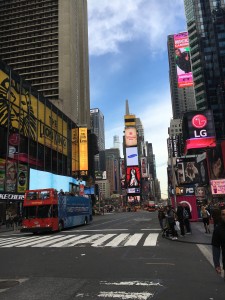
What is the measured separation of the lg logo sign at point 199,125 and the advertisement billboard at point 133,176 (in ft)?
397

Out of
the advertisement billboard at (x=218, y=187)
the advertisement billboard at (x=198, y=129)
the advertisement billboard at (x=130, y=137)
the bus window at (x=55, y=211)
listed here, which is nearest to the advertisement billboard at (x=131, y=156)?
the advertisement billboard at (x=130, y=137)

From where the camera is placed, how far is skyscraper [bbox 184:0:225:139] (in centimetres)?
13850

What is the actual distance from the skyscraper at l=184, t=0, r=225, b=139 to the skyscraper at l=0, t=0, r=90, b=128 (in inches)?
2244

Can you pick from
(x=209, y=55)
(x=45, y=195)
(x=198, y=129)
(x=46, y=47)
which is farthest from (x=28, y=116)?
(x=209, y=55)

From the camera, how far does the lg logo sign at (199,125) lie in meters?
55.2

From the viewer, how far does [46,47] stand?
109m

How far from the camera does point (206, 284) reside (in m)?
7.86

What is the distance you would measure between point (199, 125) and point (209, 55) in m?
100

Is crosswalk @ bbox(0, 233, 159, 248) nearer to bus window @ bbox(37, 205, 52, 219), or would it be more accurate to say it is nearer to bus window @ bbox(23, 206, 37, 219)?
bus window @ bbox(37, 205, 52, 219)

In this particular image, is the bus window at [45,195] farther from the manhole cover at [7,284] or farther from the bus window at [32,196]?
the manhole cover at [7,284]

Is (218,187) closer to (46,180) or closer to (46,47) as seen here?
(46,180)

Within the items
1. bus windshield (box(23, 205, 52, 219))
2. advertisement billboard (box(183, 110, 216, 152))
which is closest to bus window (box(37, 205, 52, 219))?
bus windshield (box(23, 205, 52, 219))

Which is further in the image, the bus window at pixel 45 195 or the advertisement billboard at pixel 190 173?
the advertisement billboard at pixel 190 173

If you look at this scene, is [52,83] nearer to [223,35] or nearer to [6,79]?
[6,79]
